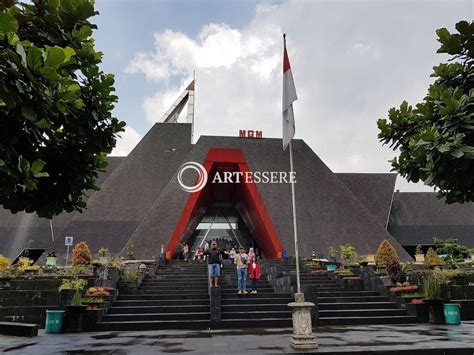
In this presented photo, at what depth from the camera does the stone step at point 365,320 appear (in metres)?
11.7

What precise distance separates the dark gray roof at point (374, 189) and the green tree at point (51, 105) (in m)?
32.7

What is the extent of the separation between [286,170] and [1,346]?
2499 cm

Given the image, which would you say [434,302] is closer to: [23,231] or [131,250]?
[131,250]

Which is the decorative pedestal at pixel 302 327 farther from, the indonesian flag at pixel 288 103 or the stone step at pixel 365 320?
the stone step at pixel 365 320

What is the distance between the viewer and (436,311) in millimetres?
11766

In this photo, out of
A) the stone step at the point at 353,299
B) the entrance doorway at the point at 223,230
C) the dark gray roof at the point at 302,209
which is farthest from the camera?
the entrance doorway at the point at 223,230

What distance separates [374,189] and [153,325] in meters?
30.7

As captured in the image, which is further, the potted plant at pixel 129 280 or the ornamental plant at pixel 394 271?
the ornamental plant at pixel 394 271

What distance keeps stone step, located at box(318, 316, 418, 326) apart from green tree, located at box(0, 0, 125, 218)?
8.18 m

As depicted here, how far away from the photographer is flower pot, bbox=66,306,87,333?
10.9m

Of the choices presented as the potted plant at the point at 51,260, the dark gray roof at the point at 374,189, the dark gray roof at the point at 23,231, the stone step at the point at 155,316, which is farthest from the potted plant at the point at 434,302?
the dark gray roof at the point at 23,231

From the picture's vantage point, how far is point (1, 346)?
844cm

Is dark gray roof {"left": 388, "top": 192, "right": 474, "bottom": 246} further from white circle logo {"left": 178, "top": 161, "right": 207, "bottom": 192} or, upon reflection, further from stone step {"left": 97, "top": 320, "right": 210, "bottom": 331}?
stone step {"left": 97, "top": 320, "right": 210, "bottom": 331}

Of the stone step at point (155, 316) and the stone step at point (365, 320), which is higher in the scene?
the stone step at point (155, 316)
